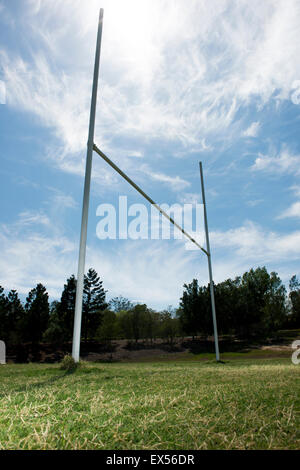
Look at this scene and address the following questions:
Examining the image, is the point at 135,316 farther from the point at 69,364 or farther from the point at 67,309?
the point at 69,364

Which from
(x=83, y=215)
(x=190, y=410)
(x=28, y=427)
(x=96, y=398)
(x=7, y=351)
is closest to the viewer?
(x=28, y=427)

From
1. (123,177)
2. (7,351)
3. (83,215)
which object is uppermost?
(123,177)

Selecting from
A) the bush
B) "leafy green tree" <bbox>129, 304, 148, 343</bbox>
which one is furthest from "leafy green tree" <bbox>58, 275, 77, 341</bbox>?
the bush

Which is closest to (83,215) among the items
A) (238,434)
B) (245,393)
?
(245,393)

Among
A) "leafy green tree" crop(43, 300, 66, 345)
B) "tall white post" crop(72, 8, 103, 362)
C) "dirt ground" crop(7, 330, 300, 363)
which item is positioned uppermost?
"tall white post" crop(72, 8, 103, 362)

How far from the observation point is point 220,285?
141 feet

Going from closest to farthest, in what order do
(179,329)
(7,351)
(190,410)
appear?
1. (190,410)
2. (7,351)
3. (179,329)

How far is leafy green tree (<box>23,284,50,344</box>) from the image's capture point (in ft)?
119

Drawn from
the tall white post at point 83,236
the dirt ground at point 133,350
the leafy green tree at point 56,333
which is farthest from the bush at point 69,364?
the leafy green tree at point 56,333

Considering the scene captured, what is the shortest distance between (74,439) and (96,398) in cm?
88

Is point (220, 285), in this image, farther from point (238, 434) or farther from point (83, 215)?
point (238, 434)

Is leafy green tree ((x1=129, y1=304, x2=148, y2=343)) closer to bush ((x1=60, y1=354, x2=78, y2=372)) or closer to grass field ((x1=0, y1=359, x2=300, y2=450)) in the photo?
bush ((x1=60, y1=354, x2=78, y2=372))

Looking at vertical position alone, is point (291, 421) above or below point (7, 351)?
above
